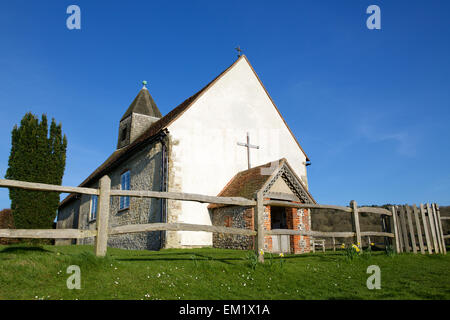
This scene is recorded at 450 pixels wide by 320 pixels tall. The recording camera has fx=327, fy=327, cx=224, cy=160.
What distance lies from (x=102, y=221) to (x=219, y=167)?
32.6 ft

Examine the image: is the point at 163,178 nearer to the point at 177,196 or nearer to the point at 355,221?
the point at 177,196

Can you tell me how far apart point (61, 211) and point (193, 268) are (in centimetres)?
2657

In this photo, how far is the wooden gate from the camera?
9875mm

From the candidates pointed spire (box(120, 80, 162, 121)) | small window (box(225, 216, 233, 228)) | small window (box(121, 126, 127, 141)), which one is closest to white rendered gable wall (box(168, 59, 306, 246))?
small window (box(225, 216, 233, 228))

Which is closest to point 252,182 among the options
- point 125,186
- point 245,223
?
point 245,223

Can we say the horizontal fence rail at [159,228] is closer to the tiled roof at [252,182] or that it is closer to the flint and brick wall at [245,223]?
the flint and brick wall at [245,223]

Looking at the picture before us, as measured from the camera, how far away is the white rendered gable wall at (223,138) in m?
14.5

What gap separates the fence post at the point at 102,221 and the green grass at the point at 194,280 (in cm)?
19

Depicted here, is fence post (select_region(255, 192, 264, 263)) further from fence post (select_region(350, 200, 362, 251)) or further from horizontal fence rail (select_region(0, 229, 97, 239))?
horizontal fence rail (select_region(0, 229, 97, 239))

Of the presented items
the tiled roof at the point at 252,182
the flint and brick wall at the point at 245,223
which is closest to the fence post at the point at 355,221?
the flint and brick wall at the point at 245,223

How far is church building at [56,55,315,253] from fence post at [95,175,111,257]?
6835 mm

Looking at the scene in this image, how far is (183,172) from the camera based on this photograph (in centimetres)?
1445
